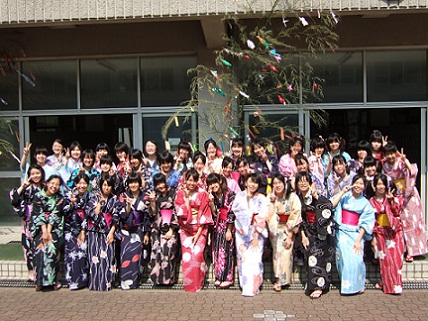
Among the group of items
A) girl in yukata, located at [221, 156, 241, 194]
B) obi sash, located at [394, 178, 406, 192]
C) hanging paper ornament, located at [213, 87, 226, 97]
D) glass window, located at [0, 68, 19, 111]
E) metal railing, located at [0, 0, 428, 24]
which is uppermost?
metal railing, located at [0, 0, 428, 24]

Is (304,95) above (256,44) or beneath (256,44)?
beneath

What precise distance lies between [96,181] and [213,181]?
4.76 ft

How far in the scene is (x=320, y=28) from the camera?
6.38 m

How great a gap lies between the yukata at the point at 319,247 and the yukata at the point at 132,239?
6.09ft

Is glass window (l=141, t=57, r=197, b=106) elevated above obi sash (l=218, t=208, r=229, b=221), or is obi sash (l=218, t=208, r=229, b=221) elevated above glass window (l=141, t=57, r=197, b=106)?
glass window (l=141, t=57, r=197, b=106)

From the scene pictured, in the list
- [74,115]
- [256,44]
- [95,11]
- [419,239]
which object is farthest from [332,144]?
[74,115]

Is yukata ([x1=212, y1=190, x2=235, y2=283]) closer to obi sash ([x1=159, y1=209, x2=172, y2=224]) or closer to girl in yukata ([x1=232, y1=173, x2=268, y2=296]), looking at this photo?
girl in yukata ([x1=232, y1=173, x2=268, y2=296])

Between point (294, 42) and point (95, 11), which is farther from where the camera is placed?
point (294, 42)

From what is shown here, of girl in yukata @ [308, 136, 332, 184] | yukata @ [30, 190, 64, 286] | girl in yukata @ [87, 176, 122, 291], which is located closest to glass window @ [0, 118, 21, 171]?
yukata @ [30, 190, 64, 286]

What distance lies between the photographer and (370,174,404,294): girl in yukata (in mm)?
4641

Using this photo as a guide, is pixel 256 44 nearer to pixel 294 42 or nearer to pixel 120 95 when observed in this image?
pixel 294 42

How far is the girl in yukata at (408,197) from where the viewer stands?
5.17 m

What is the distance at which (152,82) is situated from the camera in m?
7.57

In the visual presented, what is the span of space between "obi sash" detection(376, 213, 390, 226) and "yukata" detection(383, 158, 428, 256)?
60 centimetres
